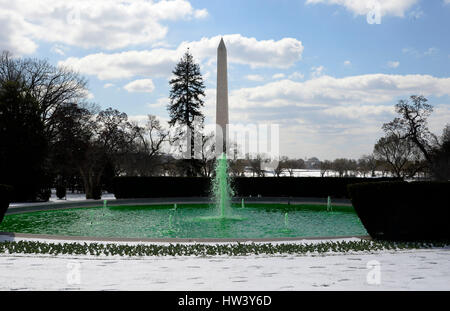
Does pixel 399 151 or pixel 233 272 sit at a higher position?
pixel 399 151

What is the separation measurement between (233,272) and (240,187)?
29.4 m

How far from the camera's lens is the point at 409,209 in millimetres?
11836

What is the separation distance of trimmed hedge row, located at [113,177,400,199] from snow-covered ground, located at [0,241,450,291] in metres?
25.6

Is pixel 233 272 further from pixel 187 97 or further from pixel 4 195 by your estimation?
pixel 187 97

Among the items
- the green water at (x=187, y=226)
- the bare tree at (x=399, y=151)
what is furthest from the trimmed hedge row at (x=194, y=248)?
the bare tree at (x=399, y=151)

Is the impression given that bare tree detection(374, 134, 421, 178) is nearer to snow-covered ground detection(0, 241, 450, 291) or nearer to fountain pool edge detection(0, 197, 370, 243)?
fountain pool edge detection(0, 197, 370, 243)

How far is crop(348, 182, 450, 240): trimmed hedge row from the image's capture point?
11.8 metres

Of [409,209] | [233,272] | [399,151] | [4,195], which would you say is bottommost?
[233,272]

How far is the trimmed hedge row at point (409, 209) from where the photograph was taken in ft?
38.8

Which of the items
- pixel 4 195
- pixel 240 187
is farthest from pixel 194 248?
pixel 240 187

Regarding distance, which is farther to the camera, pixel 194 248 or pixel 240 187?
pixel 240 187

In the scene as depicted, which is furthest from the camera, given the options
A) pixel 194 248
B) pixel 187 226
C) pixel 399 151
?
pixel 399 151

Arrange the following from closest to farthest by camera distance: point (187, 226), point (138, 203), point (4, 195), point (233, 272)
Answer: point (233, 272), point (4, 195), point (187, 226), point (138, 203)

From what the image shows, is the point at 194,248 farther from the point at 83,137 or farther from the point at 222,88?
the point at 83,137
